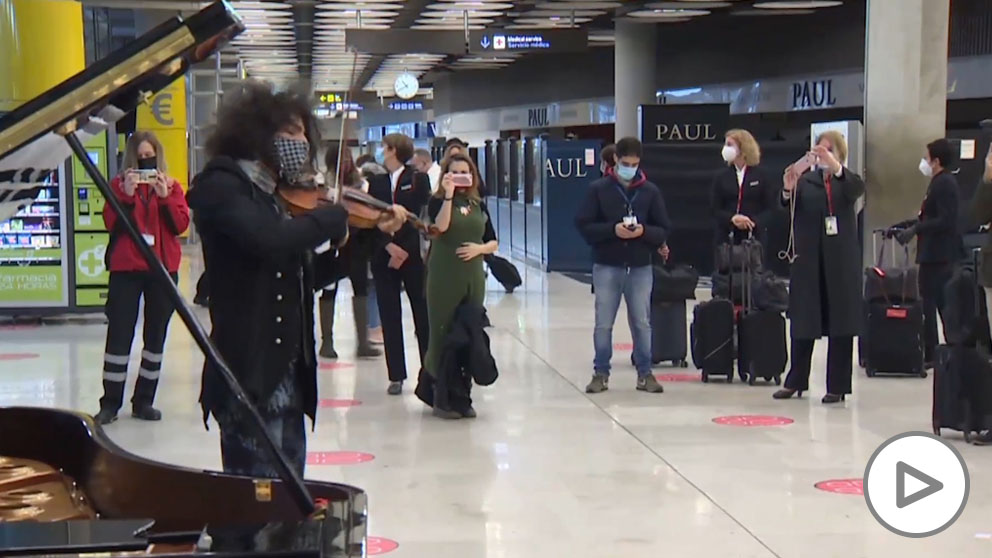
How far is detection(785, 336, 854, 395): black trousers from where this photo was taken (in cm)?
830

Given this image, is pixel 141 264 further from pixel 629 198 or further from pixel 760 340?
pixel 760 340

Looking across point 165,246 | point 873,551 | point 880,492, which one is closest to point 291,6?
point 165,246

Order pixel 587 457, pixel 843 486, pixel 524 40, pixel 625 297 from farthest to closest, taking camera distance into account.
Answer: pixel 524 40 → pixel 625 297 → pixel 587 457 → pixel 843 486

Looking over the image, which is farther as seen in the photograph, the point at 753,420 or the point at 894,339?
the point at 894,339

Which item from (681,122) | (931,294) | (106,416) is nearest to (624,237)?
(931,294)

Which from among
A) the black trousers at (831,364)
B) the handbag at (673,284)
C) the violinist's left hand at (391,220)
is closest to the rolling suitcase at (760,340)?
the black trousers at (831,364)

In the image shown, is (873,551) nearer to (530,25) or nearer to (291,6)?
(291,6)

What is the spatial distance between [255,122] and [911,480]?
2021 mm

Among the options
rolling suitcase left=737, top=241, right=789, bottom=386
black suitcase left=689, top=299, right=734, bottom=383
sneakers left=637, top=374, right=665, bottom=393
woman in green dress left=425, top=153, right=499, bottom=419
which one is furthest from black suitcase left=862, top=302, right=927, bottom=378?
woman in green dress left=425, top=153, right=499, bottom=419

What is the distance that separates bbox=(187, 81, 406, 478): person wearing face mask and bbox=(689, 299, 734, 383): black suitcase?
563cm

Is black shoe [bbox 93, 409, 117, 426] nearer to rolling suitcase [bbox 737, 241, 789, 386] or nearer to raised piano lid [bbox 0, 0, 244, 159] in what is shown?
rolling suitcase [bbox 737, 241, 789, 386]

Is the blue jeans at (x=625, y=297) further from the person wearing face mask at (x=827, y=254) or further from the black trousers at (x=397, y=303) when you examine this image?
the black trousers at (x=397, y=303)

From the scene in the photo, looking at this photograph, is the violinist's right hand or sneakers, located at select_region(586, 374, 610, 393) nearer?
the violinist's right hand

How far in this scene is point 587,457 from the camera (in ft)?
23.3
